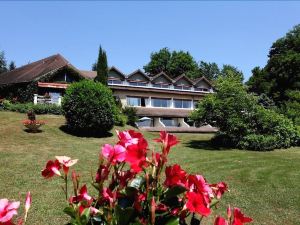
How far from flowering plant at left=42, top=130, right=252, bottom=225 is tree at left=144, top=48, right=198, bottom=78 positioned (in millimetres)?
81731

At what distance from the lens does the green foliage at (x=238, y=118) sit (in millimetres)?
27531

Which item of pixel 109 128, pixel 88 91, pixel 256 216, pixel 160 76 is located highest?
pixel 160 76

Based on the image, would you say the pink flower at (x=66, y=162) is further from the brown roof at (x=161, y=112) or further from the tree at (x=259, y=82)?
the tree at (x=259, y=82)

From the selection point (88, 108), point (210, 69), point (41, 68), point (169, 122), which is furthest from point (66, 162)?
point (210, 69)

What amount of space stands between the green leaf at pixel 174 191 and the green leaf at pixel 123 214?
279mm

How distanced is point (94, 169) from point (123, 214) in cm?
1463

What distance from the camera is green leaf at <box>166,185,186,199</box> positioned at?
84.0 inches

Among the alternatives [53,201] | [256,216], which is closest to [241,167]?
[256,216]

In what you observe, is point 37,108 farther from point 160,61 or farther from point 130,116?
point 160,61

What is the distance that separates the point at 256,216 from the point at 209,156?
10.9 metres

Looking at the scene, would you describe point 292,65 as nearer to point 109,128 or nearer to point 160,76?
point 160,76

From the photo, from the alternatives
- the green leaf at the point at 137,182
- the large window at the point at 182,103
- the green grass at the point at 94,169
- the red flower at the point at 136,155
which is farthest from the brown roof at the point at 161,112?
the red flower at the point at 136,155

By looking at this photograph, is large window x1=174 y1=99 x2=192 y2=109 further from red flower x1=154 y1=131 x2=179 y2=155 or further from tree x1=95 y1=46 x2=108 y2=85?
red flower x1=154 y1=131 x2=179 y2=155

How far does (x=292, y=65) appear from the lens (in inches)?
2131
